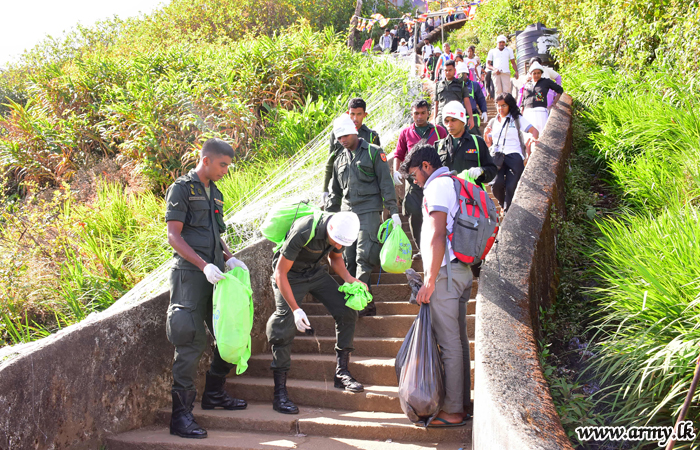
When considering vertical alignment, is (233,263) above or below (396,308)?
above

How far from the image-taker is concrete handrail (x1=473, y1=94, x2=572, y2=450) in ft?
8.64

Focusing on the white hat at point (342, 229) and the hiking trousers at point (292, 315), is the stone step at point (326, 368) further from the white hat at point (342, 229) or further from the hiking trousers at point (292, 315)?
the white hat at point (342, 229)

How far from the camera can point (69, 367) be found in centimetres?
404

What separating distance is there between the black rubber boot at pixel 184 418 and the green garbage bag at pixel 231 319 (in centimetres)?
52

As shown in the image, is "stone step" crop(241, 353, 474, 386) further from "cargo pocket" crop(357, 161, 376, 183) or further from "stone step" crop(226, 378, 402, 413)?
"cargo pocket" crop(357, 161, 376, 183)

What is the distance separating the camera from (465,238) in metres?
3.81

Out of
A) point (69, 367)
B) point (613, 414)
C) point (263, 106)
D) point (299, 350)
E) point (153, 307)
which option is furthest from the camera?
point (263, 106)

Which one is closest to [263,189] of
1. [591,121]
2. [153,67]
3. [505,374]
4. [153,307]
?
[153,307]

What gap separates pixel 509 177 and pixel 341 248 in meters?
2.65

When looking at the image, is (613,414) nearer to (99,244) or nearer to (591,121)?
(591,121)

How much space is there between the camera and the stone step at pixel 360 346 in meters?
5.00

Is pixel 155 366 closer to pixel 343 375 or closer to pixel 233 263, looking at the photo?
pixel 233 263

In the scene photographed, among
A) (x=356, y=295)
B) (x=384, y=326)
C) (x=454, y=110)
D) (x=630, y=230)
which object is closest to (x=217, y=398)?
(x=356, y=295)

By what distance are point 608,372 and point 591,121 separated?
548cm
